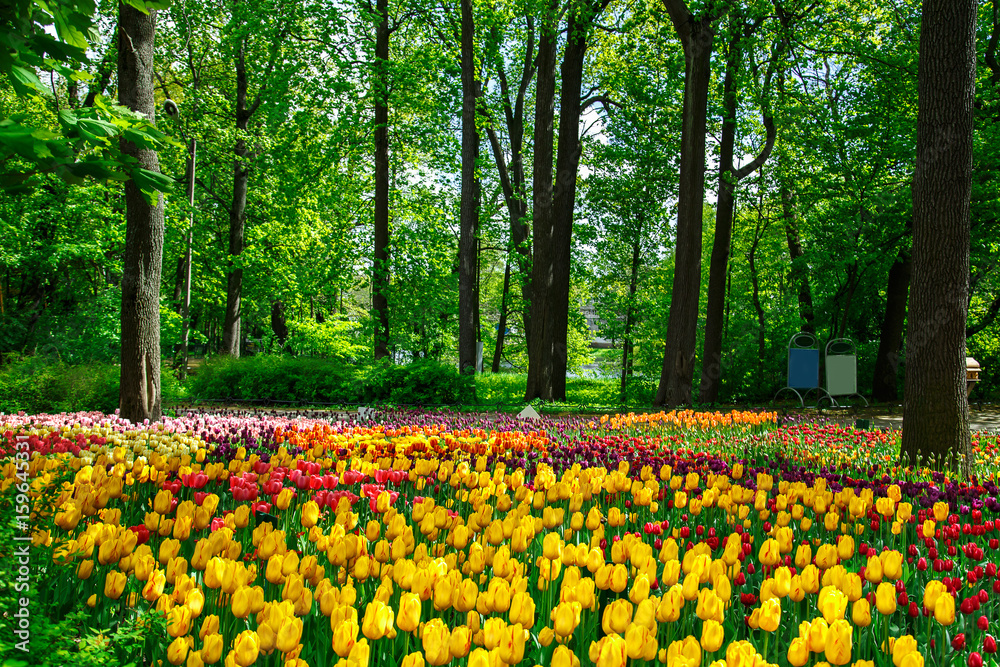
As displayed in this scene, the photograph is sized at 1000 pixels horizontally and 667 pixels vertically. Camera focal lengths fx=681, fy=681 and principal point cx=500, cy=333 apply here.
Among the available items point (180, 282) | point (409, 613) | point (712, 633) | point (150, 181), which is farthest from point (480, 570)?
point (180, 282)

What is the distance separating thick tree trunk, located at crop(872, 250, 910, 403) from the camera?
18.0 metres

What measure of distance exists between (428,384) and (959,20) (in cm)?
1096

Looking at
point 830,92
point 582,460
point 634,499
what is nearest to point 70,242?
point 582,460

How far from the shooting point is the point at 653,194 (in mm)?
24688

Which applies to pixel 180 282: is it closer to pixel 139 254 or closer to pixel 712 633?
pixel 139 254

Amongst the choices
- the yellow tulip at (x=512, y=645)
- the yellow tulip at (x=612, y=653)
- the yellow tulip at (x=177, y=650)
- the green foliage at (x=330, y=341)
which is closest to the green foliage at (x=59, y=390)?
the green foliage at (x=330, y=341)

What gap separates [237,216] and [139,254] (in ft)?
57.9

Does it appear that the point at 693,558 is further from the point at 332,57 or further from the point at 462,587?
the point at 332,57

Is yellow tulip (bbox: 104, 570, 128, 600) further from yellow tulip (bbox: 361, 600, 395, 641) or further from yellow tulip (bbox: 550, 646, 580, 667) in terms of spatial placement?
yellow tulip (bbox: 550, 646, 580, 667)

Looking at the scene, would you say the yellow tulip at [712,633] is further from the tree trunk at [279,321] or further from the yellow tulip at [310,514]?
the tree trunk at [279,321]

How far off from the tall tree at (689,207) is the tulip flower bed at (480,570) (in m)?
7.74

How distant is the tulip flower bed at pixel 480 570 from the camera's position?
5.88ft

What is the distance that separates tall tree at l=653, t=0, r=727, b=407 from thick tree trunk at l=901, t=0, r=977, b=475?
6.06 m

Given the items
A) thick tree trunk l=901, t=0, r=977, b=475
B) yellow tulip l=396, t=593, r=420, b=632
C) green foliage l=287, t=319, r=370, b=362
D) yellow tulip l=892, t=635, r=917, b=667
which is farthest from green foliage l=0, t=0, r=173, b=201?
green foliage l=287, t=319, r=370, b=362
